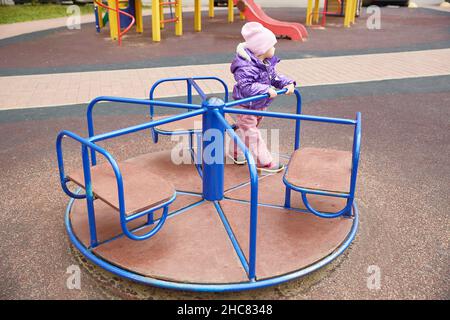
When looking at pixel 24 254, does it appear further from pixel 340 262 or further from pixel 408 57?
pixel 408 57

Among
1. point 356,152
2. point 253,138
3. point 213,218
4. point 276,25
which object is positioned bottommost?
point 213,218

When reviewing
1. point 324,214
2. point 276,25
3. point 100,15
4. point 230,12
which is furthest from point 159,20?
point 324,214

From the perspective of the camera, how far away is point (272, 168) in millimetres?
3771

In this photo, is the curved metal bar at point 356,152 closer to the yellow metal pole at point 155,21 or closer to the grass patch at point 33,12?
the yellow metal pole at point 155,21

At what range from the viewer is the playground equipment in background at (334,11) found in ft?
41.5

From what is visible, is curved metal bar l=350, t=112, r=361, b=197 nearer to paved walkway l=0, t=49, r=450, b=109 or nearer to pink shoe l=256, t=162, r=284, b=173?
pink shoe l=256, t=162, r=284, b=173

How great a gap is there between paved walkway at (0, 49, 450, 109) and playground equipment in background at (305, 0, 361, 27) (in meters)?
4.31

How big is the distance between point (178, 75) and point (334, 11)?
9.87 m

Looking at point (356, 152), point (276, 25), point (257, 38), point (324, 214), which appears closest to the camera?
point (356, 152)

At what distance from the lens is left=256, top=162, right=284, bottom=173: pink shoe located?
372 cm

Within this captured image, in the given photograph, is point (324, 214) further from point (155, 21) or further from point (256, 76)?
point (155, 21)

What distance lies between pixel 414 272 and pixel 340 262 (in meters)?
0.41

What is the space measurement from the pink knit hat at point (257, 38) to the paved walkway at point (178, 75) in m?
2.82

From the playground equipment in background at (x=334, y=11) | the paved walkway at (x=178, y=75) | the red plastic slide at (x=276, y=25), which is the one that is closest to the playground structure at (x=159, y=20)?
the red plastic slide at (x=276, y=25)
